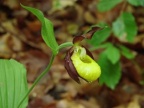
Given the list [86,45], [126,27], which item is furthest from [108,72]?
[86,45]

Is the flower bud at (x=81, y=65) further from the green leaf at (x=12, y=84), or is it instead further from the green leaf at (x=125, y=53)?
the green leaf at (x=125, y=53)

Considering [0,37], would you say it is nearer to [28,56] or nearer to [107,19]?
[28,56]

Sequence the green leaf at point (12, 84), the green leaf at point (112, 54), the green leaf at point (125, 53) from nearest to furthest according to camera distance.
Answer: the green leaf at point (12, 84)
the green leaf at point (112, 54)
the green leaf at point (125, 53)

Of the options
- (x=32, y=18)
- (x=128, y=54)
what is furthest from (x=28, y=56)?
(x=128, y=54)

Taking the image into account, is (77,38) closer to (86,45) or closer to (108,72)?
(108,72)

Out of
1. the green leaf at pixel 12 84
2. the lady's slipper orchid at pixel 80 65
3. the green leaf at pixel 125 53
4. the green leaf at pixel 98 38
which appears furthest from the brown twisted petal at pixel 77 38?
the green leaf at pixel 125 53

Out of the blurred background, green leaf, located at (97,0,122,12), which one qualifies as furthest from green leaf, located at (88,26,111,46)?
green leaf, located at (97,0,122,12)

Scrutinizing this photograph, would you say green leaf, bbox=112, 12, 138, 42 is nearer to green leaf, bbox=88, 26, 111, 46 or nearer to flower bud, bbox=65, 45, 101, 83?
green leaf, bbox=88, 26, 111, 46
